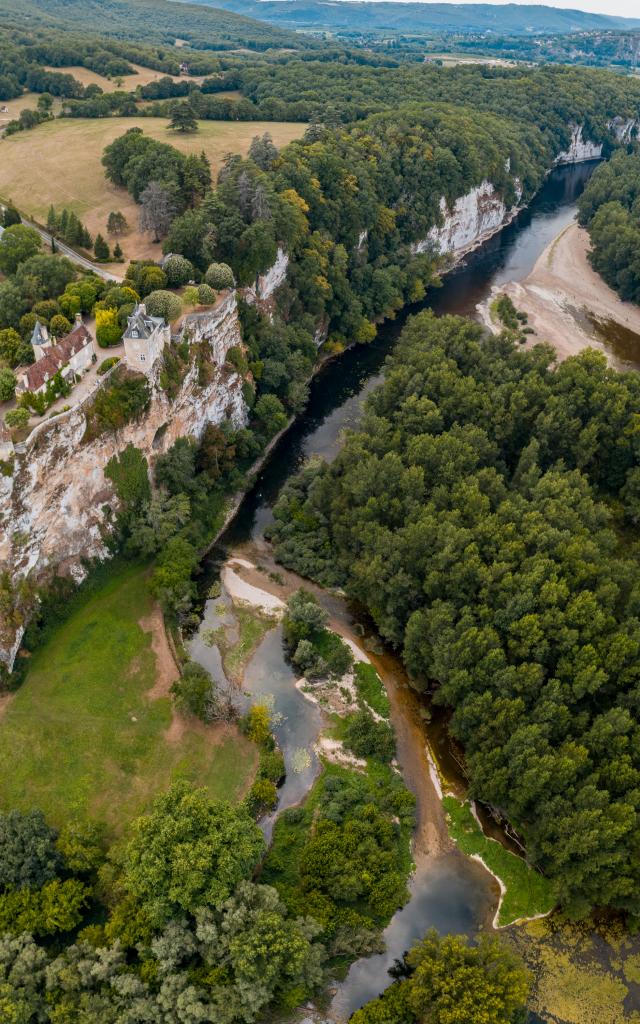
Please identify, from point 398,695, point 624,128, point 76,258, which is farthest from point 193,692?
point 624,128

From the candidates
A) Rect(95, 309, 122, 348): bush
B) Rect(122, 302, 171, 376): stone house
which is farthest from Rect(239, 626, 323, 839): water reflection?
Rect(95, 309, 122, 348): bush

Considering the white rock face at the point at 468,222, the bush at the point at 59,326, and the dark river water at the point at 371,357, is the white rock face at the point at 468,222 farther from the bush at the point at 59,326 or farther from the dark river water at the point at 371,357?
the bush at the point at 59,326

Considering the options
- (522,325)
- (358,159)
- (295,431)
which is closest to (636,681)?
(295,431)

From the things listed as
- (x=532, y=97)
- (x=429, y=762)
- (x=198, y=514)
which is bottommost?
(x=429, y=762)

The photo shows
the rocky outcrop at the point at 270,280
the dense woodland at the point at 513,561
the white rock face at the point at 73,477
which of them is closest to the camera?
the dense woodland at the point at 513,561

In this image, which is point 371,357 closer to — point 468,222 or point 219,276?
point 219,276

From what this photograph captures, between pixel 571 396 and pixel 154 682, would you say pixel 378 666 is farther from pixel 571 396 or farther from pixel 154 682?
pixel 571 396

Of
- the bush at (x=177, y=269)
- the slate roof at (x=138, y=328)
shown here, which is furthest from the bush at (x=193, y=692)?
the bush at (x=177, y=269)
